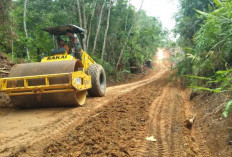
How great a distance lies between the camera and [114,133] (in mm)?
3383

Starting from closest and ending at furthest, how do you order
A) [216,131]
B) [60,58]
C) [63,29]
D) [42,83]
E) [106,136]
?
[106,136] < [216,131] < [42,83] < [60,58] < [63,29]

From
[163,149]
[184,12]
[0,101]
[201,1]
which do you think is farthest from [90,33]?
[163,149]

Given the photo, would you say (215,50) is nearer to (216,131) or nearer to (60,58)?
(216,131)

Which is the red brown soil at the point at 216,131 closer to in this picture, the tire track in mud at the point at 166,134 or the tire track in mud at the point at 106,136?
the tire track in mud at the point at 166,134

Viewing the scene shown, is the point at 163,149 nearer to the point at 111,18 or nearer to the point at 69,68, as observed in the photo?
the point at 69,68

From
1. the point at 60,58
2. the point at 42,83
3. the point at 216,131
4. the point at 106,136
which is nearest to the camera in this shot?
the point at 106,136

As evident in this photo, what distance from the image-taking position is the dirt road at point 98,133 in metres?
2.78

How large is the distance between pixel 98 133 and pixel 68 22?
13.4 m

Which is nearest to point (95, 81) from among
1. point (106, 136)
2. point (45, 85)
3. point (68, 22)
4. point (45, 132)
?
point (45, 85)

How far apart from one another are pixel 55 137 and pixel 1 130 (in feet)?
3.83

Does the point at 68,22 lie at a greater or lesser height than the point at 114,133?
greater

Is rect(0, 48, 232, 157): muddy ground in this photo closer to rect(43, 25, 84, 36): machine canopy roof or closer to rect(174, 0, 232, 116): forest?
rect(174, 0, 232, 116): forest

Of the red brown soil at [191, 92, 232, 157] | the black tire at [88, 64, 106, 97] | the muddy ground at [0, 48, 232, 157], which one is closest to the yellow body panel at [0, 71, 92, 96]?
the muddy ground at [0, 48, 232, 157]

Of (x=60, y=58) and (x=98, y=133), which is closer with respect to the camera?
(x=98, y=133)
